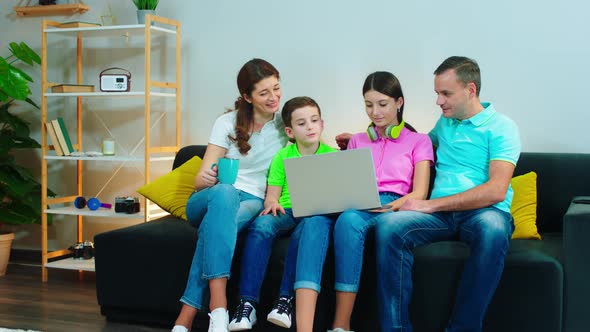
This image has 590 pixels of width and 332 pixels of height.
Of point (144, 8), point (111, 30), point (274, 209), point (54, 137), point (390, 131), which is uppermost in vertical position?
point (144, 8)

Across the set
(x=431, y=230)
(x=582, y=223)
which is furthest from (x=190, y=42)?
(x=582, y=223)

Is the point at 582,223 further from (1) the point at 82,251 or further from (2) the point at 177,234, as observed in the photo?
(1) the point at 82,251

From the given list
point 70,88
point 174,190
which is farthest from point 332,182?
point 70,88

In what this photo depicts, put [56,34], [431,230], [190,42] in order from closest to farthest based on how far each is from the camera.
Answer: [431,230], [190,42], [56,34]

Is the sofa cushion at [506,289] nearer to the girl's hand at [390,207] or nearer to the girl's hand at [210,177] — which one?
the girl's hand at [390,207]

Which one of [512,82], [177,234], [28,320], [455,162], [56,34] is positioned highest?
[56,34]

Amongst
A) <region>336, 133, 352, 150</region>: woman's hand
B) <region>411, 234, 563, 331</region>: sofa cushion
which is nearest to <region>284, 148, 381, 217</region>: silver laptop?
<region>411, 234, 563, 331</region>: sofa cushion

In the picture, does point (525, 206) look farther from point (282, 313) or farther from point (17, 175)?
point (17, 175)

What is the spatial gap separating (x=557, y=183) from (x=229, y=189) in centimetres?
142

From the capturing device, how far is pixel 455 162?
2.69 metres

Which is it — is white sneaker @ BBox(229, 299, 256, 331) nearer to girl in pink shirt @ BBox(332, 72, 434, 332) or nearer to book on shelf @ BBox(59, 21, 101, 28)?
girl in pink shirt @ BBox(332, 72, 434, 332)

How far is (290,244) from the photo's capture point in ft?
8.49

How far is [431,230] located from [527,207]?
21.6 inches

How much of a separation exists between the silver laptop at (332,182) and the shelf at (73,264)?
1623mm
